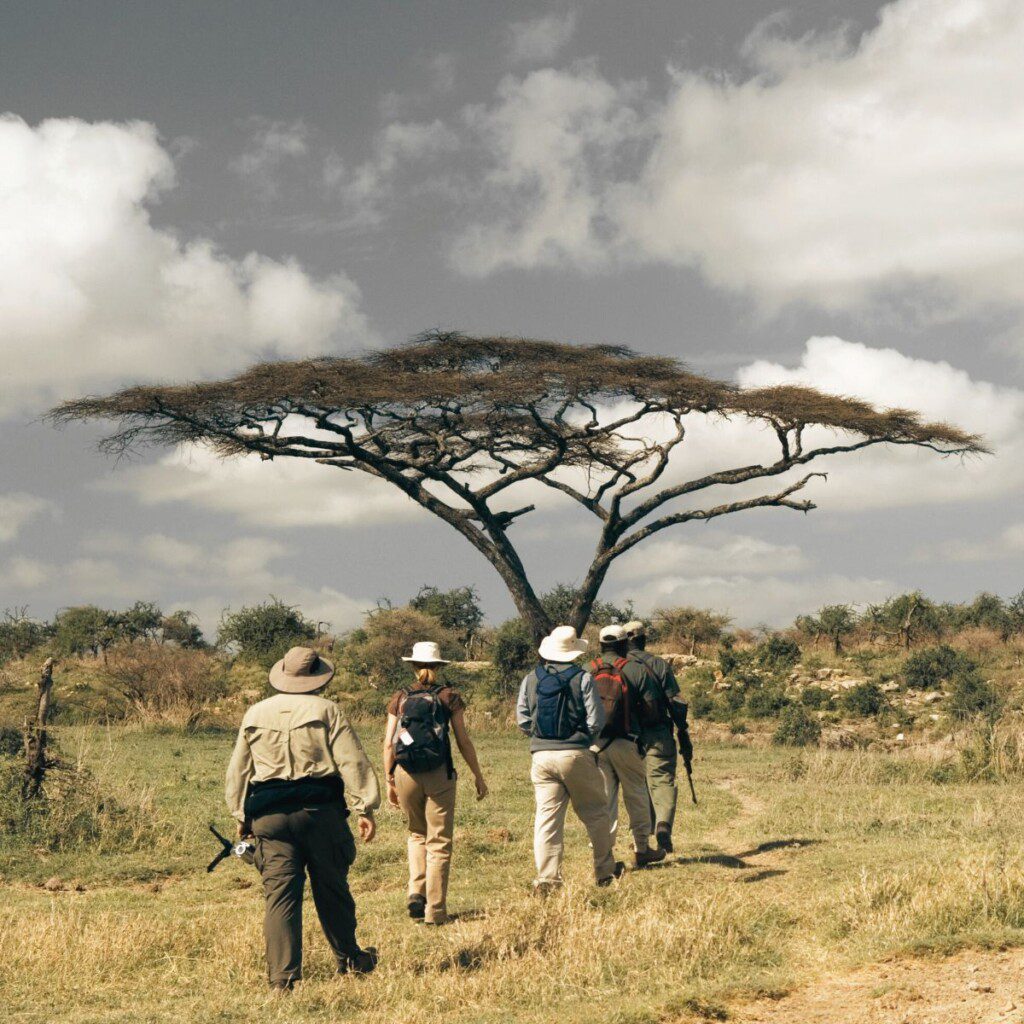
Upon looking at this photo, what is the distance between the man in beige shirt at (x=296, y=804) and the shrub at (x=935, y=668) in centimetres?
2434

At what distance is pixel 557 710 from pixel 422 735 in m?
1.11

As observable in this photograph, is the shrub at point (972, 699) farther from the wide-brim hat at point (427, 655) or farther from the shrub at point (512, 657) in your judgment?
the wide-brim hat at point (427, 655)

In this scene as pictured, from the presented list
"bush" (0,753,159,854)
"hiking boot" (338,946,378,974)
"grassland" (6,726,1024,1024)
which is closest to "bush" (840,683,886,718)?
"grassland" (6,726,1024,1024)

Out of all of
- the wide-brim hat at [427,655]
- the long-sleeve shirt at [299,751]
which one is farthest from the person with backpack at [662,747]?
the long-sleeve shirt at [299,751]

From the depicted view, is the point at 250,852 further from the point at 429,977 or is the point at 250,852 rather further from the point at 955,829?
the point at 955,829

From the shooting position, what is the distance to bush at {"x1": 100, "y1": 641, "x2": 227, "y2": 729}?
24828mm

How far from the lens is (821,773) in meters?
15.3

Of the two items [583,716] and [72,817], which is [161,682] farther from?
[583,716]

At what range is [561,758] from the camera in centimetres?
837

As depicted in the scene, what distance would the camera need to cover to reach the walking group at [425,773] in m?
6.48

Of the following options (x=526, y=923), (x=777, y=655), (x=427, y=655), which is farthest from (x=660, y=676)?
(x=777, y=655)

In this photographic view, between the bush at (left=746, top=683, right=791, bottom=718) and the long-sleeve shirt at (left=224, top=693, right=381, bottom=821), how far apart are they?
71.0 ft

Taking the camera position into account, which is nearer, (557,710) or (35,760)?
(557,710)

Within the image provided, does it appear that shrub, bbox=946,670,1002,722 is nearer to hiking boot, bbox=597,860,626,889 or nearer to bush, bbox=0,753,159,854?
hiking boot, bbox=597,860,626,889
